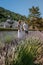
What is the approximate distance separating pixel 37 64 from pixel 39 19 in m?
38.5

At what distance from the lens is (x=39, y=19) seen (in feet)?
149

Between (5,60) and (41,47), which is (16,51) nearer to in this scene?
(5,60)

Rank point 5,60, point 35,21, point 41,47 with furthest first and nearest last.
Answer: point 35,21 < point 41,47 < point 5,60

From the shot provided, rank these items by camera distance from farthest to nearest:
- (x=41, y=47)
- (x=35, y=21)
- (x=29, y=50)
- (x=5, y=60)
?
(x=35, y=21) → (x=41, y=47) → (x=29, y=50) → (x=5, y=60)

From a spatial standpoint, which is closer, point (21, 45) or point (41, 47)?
point (21, 45)

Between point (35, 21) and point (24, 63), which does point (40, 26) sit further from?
point (24, 63)

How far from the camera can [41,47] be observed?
905cm

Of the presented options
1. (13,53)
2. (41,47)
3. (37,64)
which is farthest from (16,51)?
(41,47)

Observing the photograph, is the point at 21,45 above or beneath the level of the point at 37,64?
above

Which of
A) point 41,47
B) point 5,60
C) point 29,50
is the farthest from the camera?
point 41,47

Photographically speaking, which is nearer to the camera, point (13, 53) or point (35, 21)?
point (13, 53)

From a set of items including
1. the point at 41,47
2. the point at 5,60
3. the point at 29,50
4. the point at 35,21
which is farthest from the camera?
the point at 35,21

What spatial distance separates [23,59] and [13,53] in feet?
1.01

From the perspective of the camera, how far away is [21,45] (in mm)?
6965
